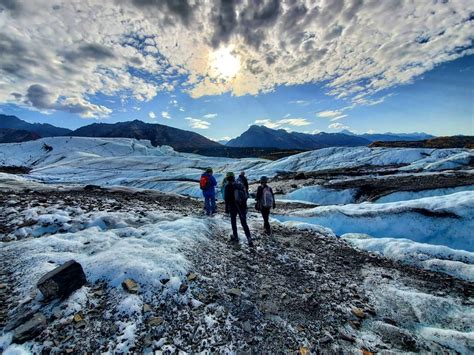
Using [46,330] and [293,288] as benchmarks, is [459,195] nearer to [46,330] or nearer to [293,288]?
[293,288]

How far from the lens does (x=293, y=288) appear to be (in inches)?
311

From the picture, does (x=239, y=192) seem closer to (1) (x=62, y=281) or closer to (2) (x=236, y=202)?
(2) (x=236, y=202)

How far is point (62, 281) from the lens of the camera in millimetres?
6066

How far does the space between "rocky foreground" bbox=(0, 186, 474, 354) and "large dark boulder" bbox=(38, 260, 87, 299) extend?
187mm

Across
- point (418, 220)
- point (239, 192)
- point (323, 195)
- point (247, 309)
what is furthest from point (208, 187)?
point (323, 195)

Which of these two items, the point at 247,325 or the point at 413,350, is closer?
the point at 413,350

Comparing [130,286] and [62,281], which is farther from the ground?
[62,281]

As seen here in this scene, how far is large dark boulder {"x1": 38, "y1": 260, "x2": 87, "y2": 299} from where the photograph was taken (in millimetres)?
5895

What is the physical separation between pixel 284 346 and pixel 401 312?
387 cm

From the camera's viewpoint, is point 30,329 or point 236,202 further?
point 236,202

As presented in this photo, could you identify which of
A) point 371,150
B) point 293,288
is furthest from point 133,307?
point 371,150

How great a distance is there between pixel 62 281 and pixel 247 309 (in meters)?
4.72

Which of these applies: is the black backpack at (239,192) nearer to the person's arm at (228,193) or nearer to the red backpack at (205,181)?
the person's arm at (228,193)

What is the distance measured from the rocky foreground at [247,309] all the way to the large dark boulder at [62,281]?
0.19 m
